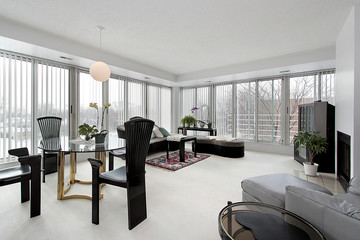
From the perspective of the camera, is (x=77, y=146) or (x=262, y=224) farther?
(x=77, y=146)

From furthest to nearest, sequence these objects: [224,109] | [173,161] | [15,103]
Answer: [224,109] → [173,161] → [15,103]

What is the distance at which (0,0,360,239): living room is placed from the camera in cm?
211

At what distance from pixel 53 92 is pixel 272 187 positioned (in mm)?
4562

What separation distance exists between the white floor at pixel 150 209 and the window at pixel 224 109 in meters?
2.88

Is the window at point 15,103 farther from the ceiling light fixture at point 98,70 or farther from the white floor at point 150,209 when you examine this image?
the ceiling light fixture at point 98,70

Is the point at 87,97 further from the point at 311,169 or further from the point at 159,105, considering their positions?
the point at 311,169

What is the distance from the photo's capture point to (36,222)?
1.84 metres

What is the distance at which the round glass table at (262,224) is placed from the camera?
1.03 m

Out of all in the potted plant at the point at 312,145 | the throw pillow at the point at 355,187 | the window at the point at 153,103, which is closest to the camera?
the throw pillow at the point at 355,187

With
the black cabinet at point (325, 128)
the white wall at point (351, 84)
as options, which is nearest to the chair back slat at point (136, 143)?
the white wall at point (351, 84)

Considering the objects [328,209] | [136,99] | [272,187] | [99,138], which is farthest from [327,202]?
[136,99]

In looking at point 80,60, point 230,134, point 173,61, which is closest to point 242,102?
point 230,134

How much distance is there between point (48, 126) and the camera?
300 cm

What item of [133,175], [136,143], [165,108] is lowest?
[133,175]
